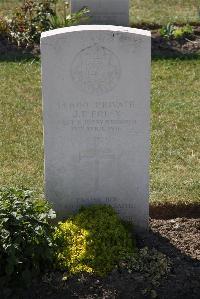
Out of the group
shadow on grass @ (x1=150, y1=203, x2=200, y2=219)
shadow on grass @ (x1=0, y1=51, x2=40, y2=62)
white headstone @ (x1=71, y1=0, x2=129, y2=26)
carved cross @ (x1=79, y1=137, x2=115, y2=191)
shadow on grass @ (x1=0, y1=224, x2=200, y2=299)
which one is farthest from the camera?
white headstone @ (x1=71, y1=0, x2=129, y2=26)

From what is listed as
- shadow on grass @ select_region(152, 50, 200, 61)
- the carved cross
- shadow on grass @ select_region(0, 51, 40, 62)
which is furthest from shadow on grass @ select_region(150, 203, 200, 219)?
shadow on grass @ select_region(0, 51, 40, 62)

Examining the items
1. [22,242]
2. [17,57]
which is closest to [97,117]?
[22,242]

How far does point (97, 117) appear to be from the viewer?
632 cm

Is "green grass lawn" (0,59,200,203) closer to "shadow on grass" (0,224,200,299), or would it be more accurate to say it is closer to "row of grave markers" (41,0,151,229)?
"row of grave markers" (41,0,151,229)

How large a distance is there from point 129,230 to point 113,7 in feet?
20.6

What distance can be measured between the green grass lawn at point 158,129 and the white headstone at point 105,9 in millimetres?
1099

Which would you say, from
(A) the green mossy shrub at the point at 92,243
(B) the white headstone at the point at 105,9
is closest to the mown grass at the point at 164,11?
(B) the white headstone at the point at 105,9

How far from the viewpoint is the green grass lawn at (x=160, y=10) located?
13.9m

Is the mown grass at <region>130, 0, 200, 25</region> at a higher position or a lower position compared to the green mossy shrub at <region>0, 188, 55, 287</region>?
higher

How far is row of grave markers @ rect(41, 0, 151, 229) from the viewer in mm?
6105

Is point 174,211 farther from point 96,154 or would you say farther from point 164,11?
point 164,11

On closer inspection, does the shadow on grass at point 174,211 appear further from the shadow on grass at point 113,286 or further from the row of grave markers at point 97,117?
the shadow on grass at point 113,286

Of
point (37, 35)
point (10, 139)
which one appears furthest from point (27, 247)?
point (37, 35)

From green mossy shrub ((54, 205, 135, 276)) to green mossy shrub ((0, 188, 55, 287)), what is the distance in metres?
0.19
